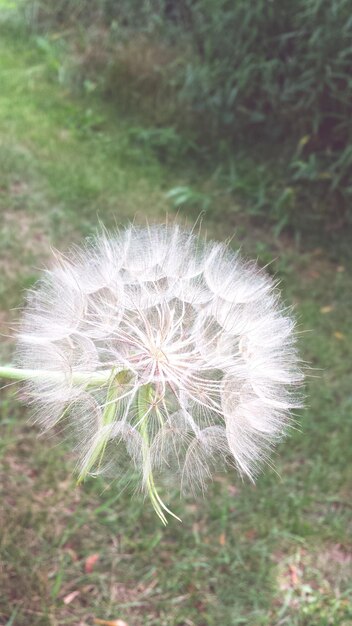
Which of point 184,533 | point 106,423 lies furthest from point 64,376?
point 184,533

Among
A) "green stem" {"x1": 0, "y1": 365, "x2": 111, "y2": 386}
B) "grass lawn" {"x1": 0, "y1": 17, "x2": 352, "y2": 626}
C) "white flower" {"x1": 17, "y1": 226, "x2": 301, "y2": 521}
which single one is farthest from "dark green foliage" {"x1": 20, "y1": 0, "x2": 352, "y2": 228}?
"green stem" {"x1": 0, "y1": 365, "x2": 111, "y2": 386}

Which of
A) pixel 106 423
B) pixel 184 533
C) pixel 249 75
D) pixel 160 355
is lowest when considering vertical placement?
pixel 184 533

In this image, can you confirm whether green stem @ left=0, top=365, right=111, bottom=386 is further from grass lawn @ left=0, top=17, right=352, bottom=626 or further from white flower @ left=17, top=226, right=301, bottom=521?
grass lawn @ left=0, top=17, right=352, bottom=626

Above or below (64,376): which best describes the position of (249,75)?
above

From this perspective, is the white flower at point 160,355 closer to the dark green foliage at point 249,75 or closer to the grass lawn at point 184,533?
the grass lawn at point 184,533

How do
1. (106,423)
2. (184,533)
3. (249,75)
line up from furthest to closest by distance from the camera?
(249,75)
(184,533)
(106,423)

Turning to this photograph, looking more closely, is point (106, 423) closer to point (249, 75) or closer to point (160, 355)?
point (160, 355)

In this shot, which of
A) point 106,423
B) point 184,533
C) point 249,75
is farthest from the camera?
point 249,75

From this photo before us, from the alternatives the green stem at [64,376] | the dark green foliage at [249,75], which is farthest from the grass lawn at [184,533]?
the dark green foliage at [249,75]

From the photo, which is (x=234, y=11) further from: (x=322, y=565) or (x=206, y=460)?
(x=206, y=460)
